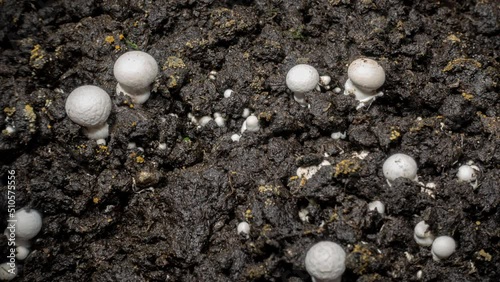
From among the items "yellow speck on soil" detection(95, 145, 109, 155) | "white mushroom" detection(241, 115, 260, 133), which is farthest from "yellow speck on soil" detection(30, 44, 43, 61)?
"white mushroom" detection(241, 115, 260, 133)

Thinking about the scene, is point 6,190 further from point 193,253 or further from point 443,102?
point 443,102

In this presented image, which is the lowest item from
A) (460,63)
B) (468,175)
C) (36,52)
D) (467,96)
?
(468,175)

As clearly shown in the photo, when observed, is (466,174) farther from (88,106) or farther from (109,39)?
(109,39)

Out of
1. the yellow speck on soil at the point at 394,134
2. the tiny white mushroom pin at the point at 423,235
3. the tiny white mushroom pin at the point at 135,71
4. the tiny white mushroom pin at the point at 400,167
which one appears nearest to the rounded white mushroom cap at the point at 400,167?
the tiny white mushroom pin at the point at 400,167

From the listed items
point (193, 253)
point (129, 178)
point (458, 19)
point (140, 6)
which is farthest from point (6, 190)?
point (458, 19)

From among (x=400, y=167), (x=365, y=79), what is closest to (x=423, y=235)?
(x=400, y=167)

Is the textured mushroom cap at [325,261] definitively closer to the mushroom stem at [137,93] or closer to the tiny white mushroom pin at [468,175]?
the tiny white mushroom pin at [468,175]

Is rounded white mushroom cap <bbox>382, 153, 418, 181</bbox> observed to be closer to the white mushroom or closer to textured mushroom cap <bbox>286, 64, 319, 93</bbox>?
textured mushroom cap <bbox>286, 64, 319, 93</bbox>
